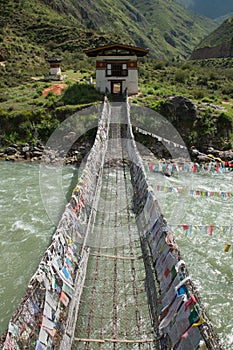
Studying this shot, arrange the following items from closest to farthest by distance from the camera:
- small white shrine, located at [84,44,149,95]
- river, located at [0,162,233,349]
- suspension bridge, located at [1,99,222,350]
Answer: suspension bridge, located at [1,99,222,350]
river, located at [0,162,233,349]
small white shrine, located at [84,44,149,95]

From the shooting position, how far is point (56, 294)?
16.9 feet

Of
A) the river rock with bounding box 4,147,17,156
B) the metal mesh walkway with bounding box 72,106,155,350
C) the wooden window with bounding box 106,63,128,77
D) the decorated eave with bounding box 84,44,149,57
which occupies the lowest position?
the metal mesh walkway with bounding box 72,106,155,350

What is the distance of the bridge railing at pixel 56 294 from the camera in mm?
4227

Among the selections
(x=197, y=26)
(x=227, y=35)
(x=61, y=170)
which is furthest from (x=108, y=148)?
(x=197, y=26)

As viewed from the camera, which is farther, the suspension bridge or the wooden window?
the wooden window

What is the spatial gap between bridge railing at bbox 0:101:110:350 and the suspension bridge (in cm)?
1

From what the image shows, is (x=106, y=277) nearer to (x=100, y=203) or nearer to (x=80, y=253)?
(x=80, y=253)

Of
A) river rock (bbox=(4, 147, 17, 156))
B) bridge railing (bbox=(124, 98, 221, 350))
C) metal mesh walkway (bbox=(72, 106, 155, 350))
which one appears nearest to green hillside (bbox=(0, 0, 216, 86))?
river rock (bbox=(4, 147, 17, 156))

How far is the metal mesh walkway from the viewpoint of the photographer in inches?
243

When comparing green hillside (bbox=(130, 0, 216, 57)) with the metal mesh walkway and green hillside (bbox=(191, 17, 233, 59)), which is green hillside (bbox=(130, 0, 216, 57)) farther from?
the metal mesh walkway

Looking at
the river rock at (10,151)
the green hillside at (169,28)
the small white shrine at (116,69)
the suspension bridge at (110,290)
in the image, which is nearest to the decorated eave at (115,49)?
the small white shrine at (116,69)

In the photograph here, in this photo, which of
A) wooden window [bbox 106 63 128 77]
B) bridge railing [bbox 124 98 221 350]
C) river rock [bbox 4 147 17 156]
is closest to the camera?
bridge railing [bbox 124 98 221 350]

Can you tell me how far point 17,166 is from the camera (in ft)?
59.6

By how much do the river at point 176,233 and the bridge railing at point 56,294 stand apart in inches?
89.1
